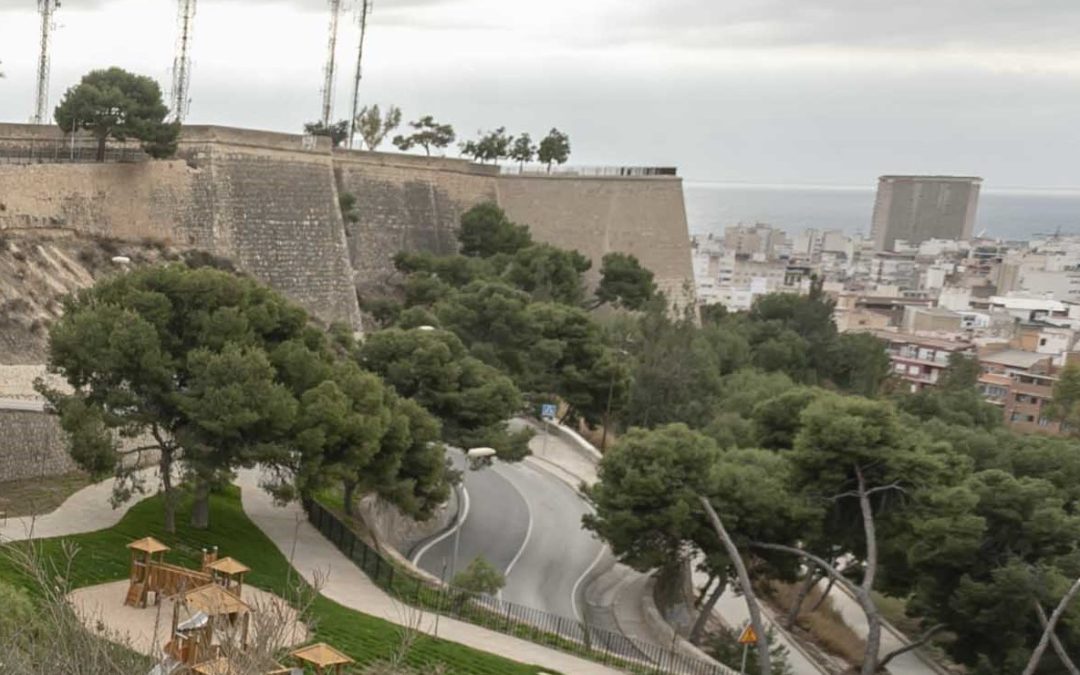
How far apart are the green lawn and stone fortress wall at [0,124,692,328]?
39.0ft

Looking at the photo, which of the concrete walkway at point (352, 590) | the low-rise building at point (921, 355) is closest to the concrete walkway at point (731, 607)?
the concrete walkway at point (352, 590)

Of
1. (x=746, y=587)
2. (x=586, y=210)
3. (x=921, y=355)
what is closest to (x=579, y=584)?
(x=746, y=587)

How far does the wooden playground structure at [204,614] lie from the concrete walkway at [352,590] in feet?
3.25

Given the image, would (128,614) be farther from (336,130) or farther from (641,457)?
(336,130)

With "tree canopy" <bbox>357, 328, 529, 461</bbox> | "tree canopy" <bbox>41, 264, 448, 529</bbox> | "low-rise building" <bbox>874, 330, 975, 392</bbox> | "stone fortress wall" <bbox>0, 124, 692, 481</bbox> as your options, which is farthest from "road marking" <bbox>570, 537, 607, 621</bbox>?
"low-rise building" <bbox>874, 330, 975, 392</bbox>

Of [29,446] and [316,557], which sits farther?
[29,446]

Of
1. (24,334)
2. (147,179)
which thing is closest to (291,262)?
(147,179)

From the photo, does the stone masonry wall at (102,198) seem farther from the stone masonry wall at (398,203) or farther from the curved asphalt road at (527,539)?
the curved asphalt road at (527,539)

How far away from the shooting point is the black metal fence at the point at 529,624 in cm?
1405

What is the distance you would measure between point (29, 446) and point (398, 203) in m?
21.5

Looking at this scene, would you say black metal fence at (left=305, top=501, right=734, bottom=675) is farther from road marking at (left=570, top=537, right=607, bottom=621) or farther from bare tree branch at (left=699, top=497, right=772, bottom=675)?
road marking at (left=570, top=537, right=607, bottom=621)

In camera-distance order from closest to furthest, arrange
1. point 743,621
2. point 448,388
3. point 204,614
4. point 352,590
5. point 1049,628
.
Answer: point 204,614 → point 1049,628 → point 352,590 → point 743,621 → point 448,388

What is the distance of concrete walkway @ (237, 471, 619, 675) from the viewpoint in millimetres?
13352

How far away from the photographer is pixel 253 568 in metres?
14.3
